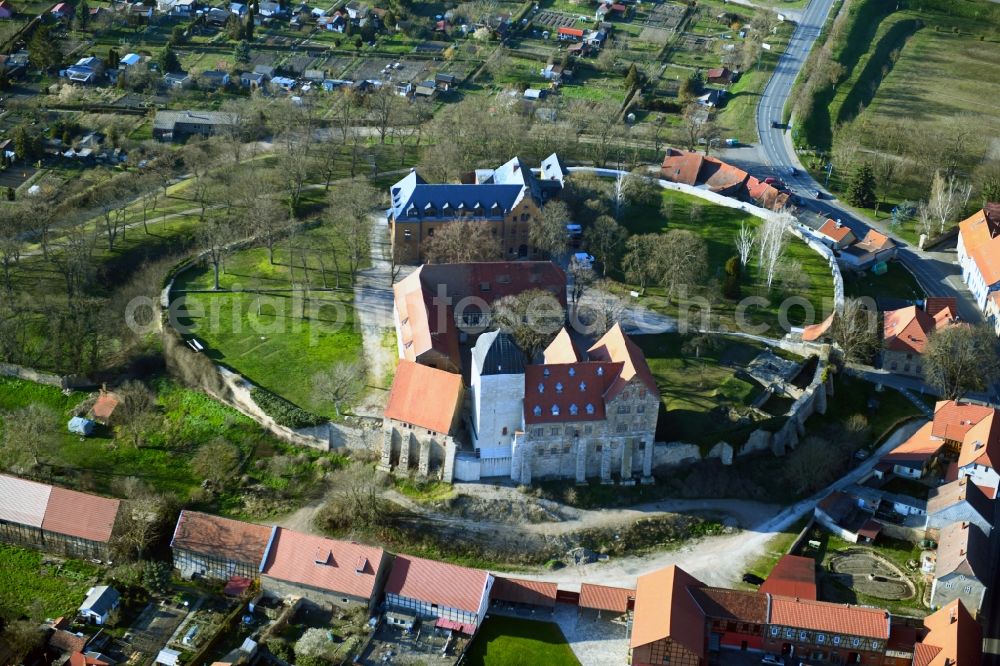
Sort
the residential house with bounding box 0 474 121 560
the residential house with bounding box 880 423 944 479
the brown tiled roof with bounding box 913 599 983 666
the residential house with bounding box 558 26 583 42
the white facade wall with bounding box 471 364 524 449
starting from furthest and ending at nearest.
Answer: the residential house with bounding box 558 26 583 42 < the residential house with bounding box 880 423 944 479 < the white facade wall with bounding box 471 364 524 449 < the residential house with bounding box 0 474 121 560 < the brown tiled roof with bounding box 913 599 983 666

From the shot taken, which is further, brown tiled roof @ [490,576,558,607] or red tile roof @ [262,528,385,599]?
brown tiled roof @ [490,576,558,607]

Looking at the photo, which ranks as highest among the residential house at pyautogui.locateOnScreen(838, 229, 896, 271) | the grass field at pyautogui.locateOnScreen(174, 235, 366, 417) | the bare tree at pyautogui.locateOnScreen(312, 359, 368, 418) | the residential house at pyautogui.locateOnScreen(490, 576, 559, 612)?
the residential house at pyautogui.locateOnScreen(838, 229, 896, 271)

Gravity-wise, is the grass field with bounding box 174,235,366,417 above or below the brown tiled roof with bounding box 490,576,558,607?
above

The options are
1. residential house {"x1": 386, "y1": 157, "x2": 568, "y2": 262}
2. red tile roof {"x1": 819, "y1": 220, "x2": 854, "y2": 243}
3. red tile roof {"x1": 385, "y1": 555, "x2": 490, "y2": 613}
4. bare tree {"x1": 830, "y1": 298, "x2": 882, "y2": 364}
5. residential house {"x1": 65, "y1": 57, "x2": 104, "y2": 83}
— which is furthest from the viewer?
residential house {"x1": 65, "y1": 57, "x2": 104, "y2": 83}

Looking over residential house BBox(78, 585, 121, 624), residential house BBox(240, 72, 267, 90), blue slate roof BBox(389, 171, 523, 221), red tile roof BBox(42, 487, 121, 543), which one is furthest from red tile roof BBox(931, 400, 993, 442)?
residential house BBox(240, 72, 267, 90)

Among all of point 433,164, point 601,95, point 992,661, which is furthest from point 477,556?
point 601,95

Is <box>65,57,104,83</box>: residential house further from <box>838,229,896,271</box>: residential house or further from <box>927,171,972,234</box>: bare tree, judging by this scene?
<box>927,171,972,234</box>: bare tree

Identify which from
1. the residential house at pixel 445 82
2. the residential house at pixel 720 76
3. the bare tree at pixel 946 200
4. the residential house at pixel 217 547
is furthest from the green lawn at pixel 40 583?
the residential house at pixel 720 76
